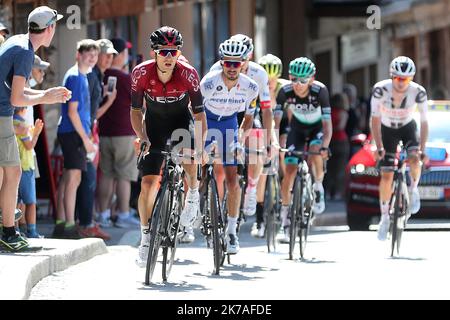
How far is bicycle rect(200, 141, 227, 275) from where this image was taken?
12609 mm

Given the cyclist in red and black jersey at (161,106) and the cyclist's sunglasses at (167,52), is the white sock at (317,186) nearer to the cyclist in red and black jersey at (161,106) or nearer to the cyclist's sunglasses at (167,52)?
the cyclist in red and black jersey at (161,106)

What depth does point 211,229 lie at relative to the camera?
12.7 meters

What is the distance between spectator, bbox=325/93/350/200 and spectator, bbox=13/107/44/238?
10274 millimetres

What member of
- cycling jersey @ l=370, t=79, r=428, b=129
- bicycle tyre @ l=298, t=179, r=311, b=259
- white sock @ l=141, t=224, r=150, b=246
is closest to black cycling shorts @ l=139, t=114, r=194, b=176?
white sock @ l=141, t=224, r=150, b=246

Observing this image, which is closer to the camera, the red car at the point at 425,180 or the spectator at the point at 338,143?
the red car at the point at 425,180

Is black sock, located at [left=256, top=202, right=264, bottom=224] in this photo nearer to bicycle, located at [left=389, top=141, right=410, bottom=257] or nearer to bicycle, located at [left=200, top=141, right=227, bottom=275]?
bicycle, located at [left=389, top=141, right=410, bottom=257]

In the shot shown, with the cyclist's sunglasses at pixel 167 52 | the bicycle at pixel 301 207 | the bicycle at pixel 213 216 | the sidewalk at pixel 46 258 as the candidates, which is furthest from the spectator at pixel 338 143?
the cyclist's sunglasses at pixel 167 52

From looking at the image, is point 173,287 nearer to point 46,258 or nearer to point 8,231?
point 46,258

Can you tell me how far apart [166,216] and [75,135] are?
3.93 meters

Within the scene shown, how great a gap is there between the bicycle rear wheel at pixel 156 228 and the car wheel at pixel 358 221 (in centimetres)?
797

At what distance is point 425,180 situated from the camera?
18812 mm

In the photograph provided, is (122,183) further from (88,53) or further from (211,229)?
(211,229)

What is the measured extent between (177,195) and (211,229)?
59cm

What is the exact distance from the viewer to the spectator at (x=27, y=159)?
47.5ft
